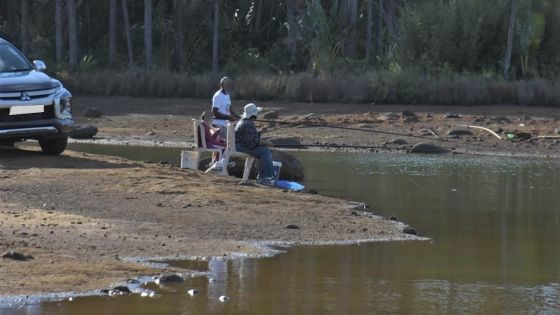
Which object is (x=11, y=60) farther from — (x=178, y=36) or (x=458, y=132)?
(x=178, y=36)

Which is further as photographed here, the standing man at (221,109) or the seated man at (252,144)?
the standing man at (221,109)

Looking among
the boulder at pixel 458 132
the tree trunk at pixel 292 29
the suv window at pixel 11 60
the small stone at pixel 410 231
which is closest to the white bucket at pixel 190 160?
the suv window at pixel 11 60

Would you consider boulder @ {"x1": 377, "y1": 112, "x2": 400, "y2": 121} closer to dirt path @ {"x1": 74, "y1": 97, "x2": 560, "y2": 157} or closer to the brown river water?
dirt path @ {"x1": 74, "y1": 97, "x2": 560, "y2": 157}

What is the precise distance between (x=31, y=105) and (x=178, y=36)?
94.9 ft

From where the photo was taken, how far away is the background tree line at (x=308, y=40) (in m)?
39.4

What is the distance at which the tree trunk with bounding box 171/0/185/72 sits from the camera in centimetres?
4731

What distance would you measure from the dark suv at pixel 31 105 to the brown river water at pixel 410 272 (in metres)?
4.09

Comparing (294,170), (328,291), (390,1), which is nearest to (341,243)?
(328,291)

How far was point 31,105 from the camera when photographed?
19.1 metres

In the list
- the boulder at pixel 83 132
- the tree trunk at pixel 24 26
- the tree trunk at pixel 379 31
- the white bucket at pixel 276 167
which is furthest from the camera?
the tree trunk at pixel 379 31

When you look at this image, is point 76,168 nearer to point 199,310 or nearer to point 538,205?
point 538,205

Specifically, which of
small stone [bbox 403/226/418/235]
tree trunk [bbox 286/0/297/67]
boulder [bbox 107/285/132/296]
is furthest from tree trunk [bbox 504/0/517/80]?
boulder [bbox 107/285/132/296]

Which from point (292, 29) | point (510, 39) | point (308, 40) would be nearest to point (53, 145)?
point (510, 39)

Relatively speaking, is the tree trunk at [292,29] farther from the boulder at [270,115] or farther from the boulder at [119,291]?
the boulder at [119,291]
